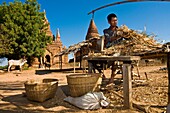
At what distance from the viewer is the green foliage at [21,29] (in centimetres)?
2266

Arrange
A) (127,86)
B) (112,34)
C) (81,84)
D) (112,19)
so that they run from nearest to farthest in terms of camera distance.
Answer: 1. (127,86)
2. (81,84)
3. (112,19)
4. (112,34)

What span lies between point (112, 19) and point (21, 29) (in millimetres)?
19287

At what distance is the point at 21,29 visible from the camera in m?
23.5

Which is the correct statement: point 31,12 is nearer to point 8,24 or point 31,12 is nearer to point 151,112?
point 8,24

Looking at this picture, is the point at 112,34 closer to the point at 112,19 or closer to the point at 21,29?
the point at 112,19

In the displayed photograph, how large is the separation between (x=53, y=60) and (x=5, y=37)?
10753 millimetres

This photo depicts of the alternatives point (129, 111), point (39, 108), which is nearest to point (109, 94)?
point (129, 111)

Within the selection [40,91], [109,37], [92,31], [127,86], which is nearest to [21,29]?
[92,31]

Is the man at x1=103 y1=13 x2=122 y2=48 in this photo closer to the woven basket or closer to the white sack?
the white sack

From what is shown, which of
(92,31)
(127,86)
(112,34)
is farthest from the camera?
(92,31)

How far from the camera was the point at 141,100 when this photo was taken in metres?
5.32

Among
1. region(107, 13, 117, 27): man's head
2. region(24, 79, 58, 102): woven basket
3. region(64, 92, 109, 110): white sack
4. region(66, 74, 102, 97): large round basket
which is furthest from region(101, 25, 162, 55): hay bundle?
region(24, 79, 58, 102): woven basket

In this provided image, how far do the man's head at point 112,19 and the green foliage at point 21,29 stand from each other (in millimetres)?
17912

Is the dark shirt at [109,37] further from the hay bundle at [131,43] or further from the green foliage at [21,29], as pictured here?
the green foliage at [21,29]
